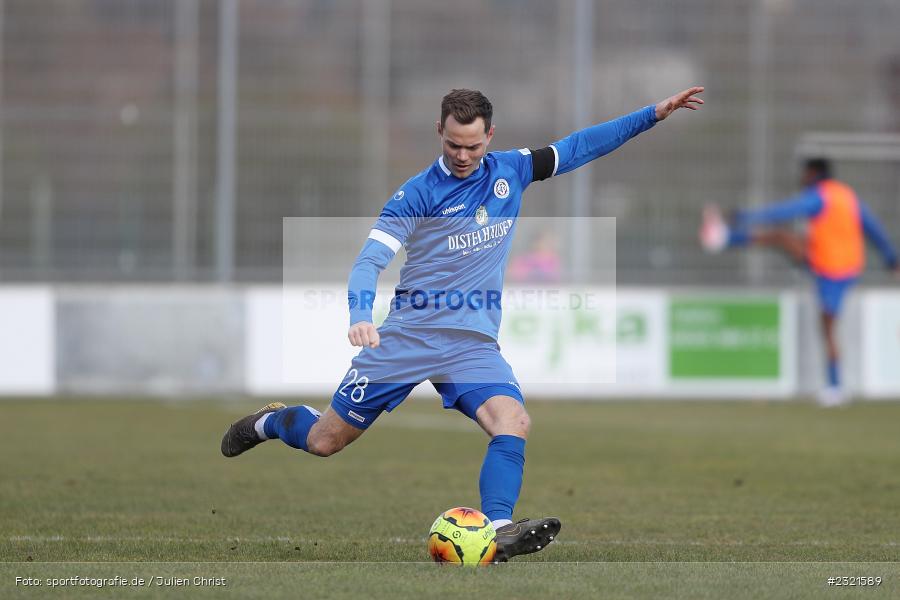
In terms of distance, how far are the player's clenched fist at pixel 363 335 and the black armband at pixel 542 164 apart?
4.33 feet

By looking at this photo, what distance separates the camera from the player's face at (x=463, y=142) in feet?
21.1

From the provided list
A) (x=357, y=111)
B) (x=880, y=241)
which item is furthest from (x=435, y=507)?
(x=357, y=111)

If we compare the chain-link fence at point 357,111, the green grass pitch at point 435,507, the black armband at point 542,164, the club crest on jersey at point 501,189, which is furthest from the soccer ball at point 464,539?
the chain-link fence at point 357,111

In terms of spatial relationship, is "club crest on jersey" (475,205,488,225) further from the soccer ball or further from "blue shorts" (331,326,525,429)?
the soccer ball

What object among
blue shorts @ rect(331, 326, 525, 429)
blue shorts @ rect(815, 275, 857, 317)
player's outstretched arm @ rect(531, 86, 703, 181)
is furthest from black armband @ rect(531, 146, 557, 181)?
blue shorts @ rect(815, 275, 857, 317)

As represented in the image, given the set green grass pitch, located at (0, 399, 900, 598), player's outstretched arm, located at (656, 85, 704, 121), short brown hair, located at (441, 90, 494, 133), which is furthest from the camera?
player's outstretched arm, located at (656, 85, 704, 121)

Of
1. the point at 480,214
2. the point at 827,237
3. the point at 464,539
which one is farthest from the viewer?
the point at 827,237

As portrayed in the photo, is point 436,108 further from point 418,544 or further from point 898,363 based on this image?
point 418,544

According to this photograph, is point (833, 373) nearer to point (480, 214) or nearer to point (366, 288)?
point (480, 214)

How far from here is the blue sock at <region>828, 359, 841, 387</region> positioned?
17406 mm

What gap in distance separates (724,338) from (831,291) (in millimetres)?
1460

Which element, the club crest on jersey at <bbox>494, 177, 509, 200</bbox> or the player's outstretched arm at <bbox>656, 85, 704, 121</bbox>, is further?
the player's outstretched arm at <bbox>656, 85, 704, 121</bbox>

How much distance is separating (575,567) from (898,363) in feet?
44.6

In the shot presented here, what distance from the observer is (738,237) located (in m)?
18.5
